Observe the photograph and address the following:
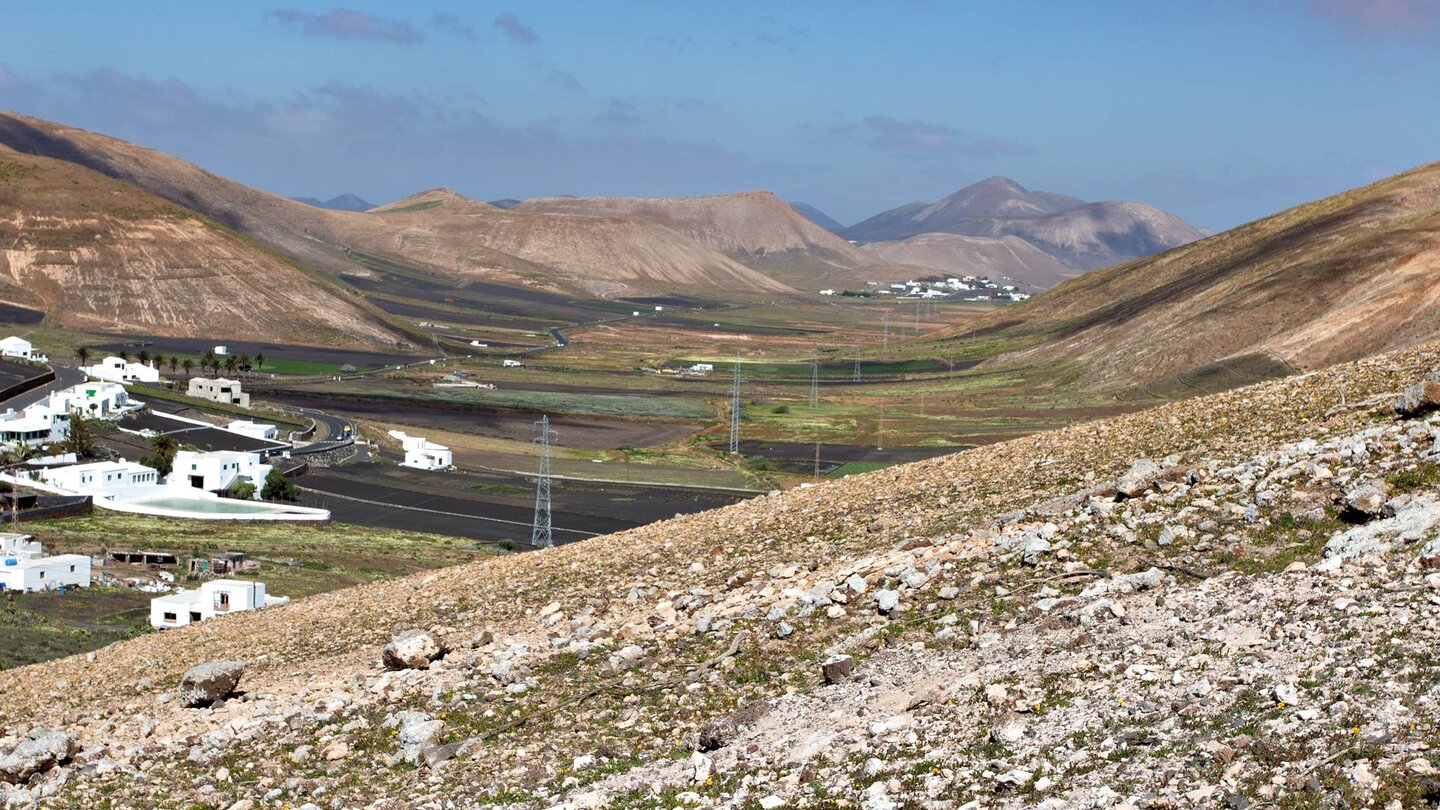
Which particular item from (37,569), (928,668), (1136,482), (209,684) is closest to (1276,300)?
(37,569)

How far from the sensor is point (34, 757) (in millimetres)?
17984

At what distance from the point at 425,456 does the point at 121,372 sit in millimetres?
47838

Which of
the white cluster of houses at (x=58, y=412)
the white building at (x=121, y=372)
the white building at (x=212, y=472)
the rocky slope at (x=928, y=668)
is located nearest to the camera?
the rocky slope at (x=928, y=668)

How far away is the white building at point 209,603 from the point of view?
→ 43344 mm

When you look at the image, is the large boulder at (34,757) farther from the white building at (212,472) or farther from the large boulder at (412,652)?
the white building at (212,472)

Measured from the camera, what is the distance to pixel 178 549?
2405 inches

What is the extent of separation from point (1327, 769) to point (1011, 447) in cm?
1859

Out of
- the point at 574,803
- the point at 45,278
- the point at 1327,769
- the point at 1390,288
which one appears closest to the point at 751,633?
the point at 574,803

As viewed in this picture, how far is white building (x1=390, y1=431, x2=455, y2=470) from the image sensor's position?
93.2 m

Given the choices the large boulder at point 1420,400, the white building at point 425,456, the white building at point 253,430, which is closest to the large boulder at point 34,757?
the large boulder at point 1420,400

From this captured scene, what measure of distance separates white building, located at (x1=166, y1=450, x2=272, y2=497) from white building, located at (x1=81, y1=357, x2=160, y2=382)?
4779 centimetres

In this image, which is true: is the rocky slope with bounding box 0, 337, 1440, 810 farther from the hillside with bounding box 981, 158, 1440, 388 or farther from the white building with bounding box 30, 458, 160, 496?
the hillside with bounding box 981, 158, 1440, 388

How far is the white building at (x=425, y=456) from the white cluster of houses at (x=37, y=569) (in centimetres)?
3728

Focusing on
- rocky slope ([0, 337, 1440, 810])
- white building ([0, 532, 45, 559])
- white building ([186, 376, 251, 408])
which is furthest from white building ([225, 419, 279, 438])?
rocky slope ([0, 337, 1440, 810])
